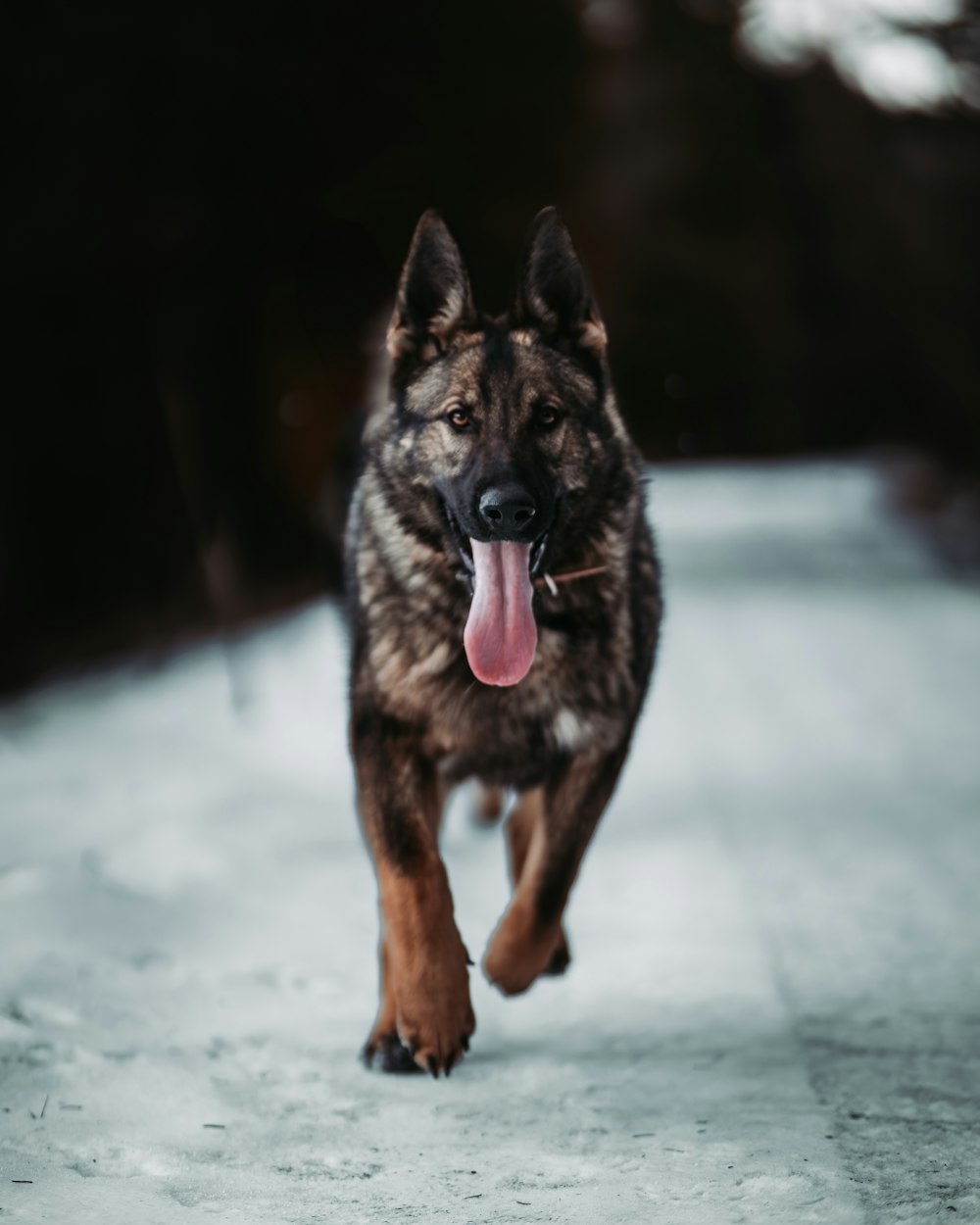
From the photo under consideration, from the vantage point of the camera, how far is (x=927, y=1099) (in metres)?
3.37

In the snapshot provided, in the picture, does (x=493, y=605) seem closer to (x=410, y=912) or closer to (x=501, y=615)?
(x=501, y=615)

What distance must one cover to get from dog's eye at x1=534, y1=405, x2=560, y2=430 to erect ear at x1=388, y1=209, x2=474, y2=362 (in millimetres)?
398

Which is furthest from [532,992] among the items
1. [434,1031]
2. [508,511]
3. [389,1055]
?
[508,511]

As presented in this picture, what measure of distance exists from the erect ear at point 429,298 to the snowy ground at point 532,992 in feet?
6.45

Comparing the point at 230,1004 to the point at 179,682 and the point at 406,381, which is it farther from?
the point at 179,682

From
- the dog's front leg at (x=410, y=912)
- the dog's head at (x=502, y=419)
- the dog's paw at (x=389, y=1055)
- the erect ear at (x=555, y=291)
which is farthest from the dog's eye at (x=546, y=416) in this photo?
the dog's paw at (x=389, y=1055)

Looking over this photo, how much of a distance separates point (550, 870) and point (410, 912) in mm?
484

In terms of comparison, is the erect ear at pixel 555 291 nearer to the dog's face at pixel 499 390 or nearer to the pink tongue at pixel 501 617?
the dog's face at pixel 499 390

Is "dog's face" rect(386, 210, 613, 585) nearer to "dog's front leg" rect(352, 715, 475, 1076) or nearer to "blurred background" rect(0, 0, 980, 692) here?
"dog's front leg" rect(352, 715, 475, 1076)

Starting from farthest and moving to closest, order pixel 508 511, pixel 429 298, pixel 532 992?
pixel 532 992
pixel 429 298
pixel 508 511

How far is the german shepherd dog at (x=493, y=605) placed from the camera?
3643 mm

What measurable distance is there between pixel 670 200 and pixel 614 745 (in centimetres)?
2076

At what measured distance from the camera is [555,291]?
12.9ft

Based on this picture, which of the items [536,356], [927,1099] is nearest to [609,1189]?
[927,1099]
